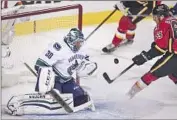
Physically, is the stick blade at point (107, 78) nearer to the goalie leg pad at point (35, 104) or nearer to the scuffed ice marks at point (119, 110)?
the scuffed ice marks at point (119, 110)

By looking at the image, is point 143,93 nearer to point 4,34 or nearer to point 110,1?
point 110,1

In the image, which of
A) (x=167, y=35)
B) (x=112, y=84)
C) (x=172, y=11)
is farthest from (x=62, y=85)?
(x=172, y=11)

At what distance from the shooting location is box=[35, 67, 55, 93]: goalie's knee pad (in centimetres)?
317

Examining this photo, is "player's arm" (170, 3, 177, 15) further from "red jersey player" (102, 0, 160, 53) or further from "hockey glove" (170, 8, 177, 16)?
"red jersey player" (102, 0, 160, 53)

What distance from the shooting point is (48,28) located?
11.3ft

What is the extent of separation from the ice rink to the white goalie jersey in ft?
0.16

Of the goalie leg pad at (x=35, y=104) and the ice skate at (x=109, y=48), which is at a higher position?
the ice skate at (x=109, y=48)

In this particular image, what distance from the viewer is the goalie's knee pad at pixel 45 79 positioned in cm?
317

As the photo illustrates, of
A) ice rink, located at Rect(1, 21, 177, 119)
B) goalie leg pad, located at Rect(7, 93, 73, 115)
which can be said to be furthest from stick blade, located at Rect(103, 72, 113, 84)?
goalie leg pad, located at Rect(7, 93, 73, 115)

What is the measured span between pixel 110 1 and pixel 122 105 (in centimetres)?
60

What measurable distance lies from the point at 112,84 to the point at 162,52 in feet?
1.10

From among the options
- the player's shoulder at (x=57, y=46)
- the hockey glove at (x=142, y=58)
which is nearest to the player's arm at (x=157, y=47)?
the hockey glove at (x=142, y=58)

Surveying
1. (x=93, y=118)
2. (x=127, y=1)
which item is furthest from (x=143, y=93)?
(x=127, y=1)

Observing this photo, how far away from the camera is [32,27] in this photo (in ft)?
11.5
